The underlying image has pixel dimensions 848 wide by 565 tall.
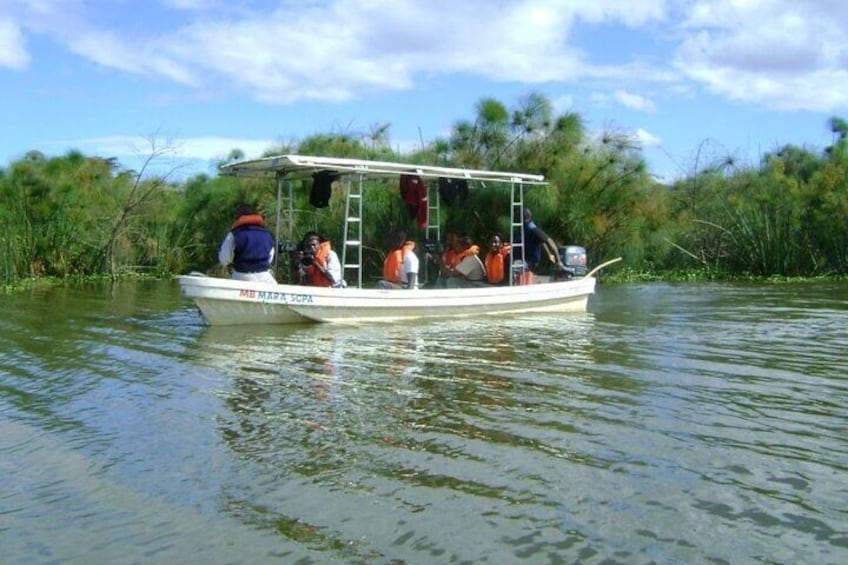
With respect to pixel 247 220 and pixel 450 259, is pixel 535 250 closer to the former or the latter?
pixel 450 259

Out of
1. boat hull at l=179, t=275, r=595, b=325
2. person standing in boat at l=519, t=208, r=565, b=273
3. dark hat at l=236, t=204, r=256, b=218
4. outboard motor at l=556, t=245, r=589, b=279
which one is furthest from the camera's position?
outboard motor at l=556, t=245, r=589, b=279

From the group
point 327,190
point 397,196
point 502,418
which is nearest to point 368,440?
point 502,418

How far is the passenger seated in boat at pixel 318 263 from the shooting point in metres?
13.8

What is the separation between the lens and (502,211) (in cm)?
2330

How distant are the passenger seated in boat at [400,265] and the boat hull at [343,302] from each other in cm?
41

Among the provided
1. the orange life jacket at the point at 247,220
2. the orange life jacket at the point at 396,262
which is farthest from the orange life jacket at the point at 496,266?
the orange life jacket at the point at 247,220

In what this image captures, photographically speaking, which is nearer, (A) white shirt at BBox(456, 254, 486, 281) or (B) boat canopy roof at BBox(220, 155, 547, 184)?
(B) boat canopy roof at BBox(220, 155, 547, 184)

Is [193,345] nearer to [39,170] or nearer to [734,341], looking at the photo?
[734,341]

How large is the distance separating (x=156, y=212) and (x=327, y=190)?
48.2ft

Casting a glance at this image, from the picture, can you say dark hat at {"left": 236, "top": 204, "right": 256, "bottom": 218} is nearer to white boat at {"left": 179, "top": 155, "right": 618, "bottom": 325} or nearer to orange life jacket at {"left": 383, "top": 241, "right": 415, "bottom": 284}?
white boat at {"left": 179, "top": 155, "right": 618, "bottom": 325}

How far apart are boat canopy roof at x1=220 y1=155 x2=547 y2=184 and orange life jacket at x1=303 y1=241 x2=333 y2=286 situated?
1.12 meters

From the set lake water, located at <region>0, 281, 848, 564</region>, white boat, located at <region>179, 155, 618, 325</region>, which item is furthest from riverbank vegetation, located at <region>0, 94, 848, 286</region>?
lake water, located at <region>0, 281, 848, 564</region>

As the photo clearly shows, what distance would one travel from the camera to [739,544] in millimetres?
4832

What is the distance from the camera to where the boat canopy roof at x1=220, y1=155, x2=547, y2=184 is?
12953 millimetres
